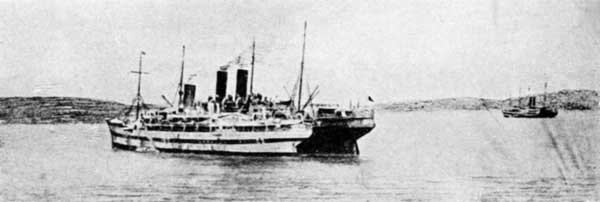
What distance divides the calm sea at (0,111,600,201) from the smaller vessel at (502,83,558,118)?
0.12ft

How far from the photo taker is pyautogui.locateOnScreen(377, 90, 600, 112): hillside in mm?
3684

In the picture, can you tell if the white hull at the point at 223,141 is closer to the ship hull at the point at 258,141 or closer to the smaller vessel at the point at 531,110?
the ship hull at the point at 258,141

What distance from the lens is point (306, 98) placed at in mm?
3648

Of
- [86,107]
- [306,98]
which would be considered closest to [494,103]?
[306,98]

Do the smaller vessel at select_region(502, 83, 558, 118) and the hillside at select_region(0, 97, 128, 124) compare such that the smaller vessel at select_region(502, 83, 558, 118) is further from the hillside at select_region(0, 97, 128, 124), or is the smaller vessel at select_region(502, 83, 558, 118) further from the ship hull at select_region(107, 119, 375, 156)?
the hillside at select_region(0, 97, 128, 124)

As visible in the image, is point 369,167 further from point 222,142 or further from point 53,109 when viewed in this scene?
point 53,109

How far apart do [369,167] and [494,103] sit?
76 centimetres

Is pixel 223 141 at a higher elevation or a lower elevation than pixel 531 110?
lower

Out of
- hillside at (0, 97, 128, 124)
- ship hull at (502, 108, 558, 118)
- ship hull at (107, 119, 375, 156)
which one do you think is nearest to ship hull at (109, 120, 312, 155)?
ship hull at (107, 119, 375, 156)

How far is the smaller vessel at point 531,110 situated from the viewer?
363 centimetres

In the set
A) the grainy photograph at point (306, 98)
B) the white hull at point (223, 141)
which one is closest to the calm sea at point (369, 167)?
the grainy photograph at point (306, 98)

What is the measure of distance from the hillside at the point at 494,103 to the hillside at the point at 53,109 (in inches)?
55.0

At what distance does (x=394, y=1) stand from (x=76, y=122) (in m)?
1.70

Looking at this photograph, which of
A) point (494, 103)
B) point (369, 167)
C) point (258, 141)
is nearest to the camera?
point (369, 167)
